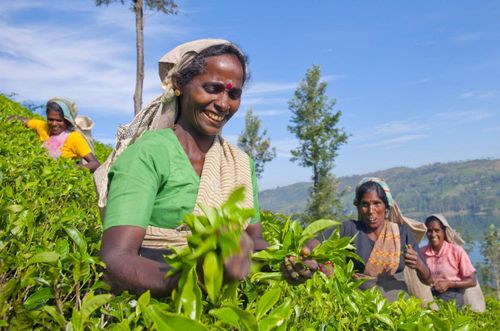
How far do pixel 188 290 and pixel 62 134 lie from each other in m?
5.70

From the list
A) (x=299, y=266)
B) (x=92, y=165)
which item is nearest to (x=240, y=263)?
(x=299, y=266)

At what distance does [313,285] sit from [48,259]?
140 cm

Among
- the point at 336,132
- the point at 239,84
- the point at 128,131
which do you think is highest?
the point at 336,132

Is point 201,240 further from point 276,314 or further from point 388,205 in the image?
point 388,205

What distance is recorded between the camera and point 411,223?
Result: 20.2ft

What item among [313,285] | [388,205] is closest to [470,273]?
[388,205]

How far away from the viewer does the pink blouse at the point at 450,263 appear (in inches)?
276

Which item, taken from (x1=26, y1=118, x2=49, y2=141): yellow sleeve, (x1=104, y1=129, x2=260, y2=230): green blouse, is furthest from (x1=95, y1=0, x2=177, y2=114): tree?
(x1=104, y1=129, x2=260, y2=230): green blouse

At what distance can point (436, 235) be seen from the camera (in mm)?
7227

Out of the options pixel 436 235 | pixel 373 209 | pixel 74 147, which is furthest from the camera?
pixel 436 235

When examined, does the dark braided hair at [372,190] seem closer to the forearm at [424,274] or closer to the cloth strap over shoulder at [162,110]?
A: the forearm at [424,274]

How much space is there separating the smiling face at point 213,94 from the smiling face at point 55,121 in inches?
178

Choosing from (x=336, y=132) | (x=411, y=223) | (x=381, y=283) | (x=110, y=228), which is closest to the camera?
(x=110, y=228)

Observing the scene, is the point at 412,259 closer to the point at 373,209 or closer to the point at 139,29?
the point at 373,209
